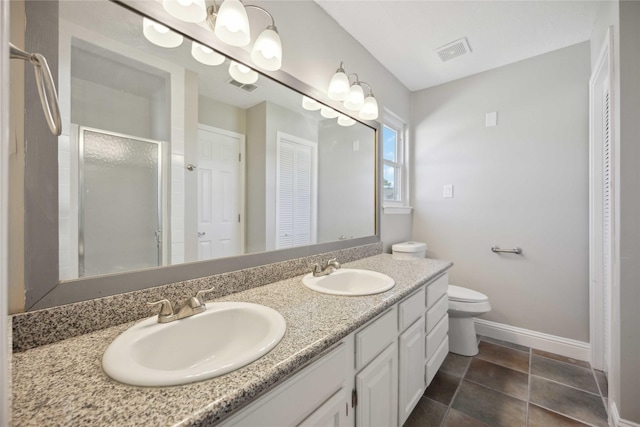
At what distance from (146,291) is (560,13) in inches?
109

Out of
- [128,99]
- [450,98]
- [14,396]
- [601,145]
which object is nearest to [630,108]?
[601,145]

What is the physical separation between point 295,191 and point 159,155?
28.7 inches

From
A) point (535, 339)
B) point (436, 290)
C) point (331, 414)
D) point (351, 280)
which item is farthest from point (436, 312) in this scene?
point (535, 339)

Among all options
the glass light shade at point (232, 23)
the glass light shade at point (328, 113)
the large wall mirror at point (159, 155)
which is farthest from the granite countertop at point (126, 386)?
the glass light shade at point (328, 113)

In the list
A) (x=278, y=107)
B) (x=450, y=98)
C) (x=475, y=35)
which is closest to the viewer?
(x=278, y=107)

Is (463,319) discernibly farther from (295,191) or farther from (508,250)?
(295,191)

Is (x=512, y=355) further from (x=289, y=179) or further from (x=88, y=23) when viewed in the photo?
(x=88, y=23)

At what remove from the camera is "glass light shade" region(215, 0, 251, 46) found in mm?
990

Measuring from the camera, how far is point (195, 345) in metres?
0.81

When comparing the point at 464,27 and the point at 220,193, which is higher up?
the point at 464,27

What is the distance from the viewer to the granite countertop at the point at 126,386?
0.44m

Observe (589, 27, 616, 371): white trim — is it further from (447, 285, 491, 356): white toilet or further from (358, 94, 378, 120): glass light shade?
(358, 94, 378, 120): glass light shade

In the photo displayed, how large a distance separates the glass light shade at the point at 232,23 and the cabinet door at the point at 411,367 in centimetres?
148

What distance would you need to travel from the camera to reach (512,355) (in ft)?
6.68
